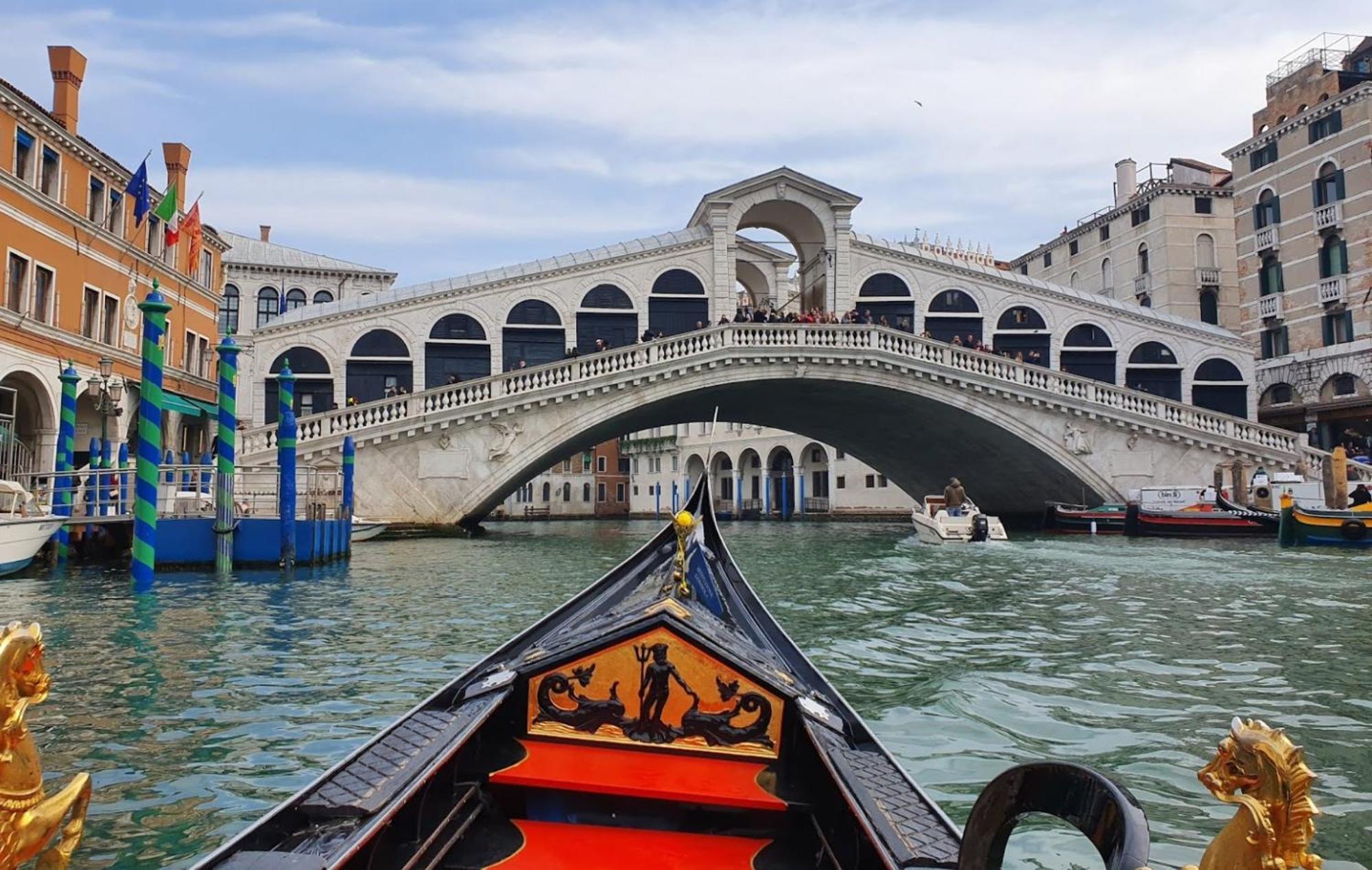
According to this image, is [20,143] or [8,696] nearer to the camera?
[8,696]

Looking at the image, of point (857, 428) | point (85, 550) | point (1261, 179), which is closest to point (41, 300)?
point (85, 550)

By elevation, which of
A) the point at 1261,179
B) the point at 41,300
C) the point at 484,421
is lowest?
the point at 484,421

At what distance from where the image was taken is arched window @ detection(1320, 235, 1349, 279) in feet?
55.2

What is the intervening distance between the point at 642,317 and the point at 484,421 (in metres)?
5.00

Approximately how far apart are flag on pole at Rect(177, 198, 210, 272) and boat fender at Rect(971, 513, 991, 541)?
12377mm

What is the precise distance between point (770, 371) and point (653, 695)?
1205cm

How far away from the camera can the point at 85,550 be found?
9.15 metres

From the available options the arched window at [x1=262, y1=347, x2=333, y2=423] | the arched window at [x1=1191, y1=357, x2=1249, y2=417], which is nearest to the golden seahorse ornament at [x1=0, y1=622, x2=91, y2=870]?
the arched window at [x1=262, y1=347, x2=333, y2=423]

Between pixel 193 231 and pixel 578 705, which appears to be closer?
pixel 578 705

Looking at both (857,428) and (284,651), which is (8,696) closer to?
(284,651)

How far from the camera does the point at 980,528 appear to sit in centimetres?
1145

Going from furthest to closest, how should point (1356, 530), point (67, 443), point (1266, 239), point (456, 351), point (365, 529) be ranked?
point (1266, 239)
point (456, 351)
point (365, 529)
point (1356, 530)
point (67, 443)

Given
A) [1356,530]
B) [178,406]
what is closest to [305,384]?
[178,406]

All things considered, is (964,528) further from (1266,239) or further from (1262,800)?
(1266,239)
